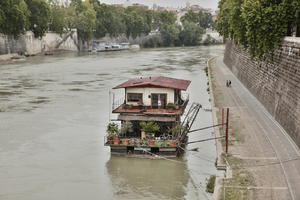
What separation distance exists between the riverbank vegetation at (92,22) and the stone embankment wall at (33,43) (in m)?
1.74

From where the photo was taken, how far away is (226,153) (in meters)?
23.9

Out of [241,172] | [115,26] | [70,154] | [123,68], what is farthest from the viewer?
[115,26]

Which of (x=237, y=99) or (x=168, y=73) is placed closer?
(x=237, y=99)

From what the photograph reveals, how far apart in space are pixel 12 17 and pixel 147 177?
74627 mm

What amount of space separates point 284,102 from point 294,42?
360 centimetres

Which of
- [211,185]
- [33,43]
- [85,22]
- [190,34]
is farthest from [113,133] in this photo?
[190,34]

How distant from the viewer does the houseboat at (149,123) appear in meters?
25.6

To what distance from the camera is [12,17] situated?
91.1 metres

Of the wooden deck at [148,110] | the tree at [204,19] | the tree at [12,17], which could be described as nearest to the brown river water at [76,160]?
the wooden deck at [148,110]

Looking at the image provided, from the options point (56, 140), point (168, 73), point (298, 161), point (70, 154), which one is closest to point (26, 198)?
point (70, 154)

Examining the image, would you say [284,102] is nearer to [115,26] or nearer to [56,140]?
[56,140]

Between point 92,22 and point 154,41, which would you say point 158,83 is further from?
point 154,41

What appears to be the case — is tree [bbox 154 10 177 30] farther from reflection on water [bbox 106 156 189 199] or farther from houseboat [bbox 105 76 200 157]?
reflection on water [bbox 106 156 189 199]

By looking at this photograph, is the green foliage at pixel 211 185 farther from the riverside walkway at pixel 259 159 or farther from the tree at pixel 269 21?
the tree at pixel 269 21
